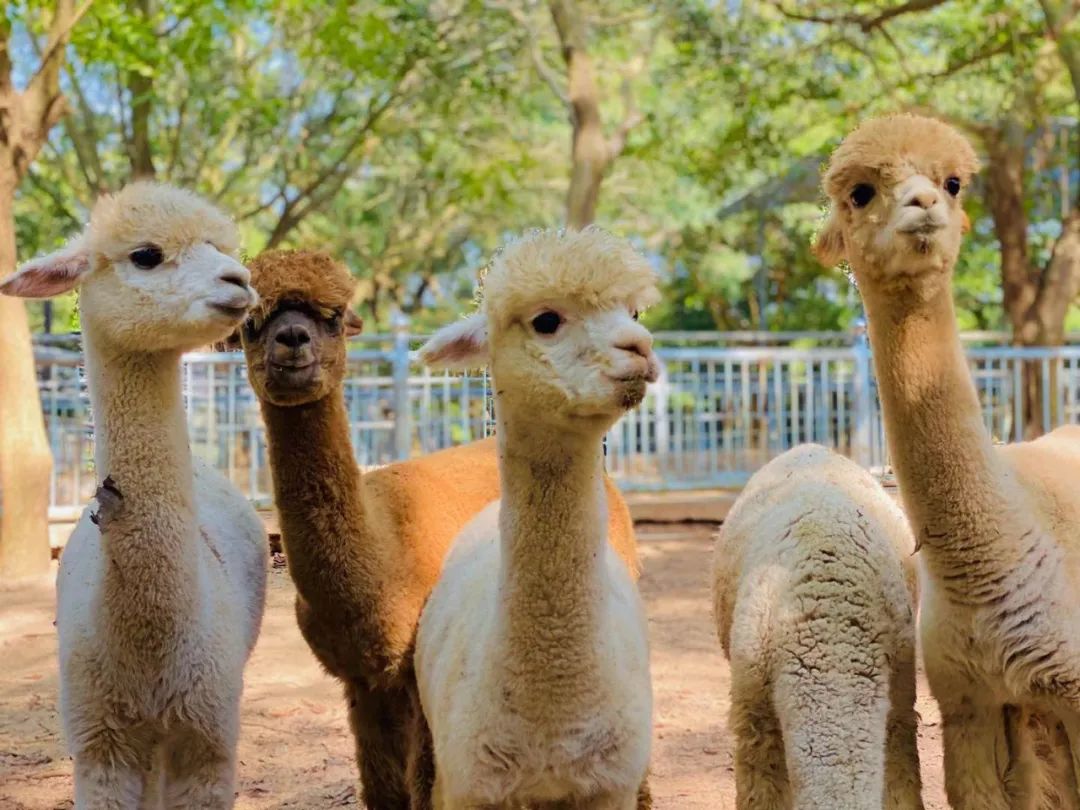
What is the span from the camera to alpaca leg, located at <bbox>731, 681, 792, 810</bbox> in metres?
3.83

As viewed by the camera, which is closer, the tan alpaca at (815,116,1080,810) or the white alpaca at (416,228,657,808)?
the white alpaca at (416,228,657,808)

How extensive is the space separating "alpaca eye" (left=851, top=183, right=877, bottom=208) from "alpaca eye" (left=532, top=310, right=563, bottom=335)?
1.22m

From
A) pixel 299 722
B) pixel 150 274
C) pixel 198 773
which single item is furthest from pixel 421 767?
pixel 299 722

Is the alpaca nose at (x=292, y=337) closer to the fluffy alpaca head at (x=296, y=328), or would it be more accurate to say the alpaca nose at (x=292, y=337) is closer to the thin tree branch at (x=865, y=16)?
the fluffy alpaca head at (x=296, y=328)

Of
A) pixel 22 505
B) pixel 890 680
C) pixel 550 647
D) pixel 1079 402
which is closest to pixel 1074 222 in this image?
pixel 1079 402

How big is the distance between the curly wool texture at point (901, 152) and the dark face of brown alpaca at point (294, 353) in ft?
5.50

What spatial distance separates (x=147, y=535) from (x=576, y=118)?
11527 mm

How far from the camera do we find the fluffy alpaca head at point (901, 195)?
3613 mm

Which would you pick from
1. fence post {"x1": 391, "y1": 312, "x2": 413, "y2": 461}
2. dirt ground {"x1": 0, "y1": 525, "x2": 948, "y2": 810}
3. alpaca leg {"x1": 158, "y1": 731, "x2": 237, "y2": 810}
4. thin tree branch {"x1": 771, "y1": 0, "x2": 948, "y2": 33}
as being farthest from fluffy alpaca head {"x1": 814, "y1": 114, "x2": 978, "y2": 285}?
thin tree branch {"x1": 771, "y1": 0, "x2": 948, "y2": 33}

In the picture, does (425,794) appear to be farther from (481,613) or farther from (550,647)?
(550,647)

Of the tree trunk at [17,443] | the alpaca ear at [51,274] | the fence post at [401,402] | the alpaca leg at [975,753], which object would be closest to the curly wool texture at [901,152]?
the alpaca leg at [975,753]

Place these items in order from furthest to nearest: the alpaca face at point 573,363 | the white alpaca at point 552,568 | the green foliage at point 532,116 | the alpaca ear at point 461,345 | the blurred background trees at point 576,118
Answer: the green foliage at point 532,116 < the blurred background trees at point 576,118 < the alpaca ear at point 461,345 < the white alpaca at point 552,568 < the alpaca face at point 573,363

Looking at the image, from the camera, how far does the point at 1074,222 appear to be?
1400 cm

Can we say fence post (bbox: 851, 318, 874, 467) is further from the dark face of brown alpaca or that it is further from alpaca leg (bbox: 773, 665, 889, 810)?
alpaca leg (bbox: 773, 665, 889, 810)
